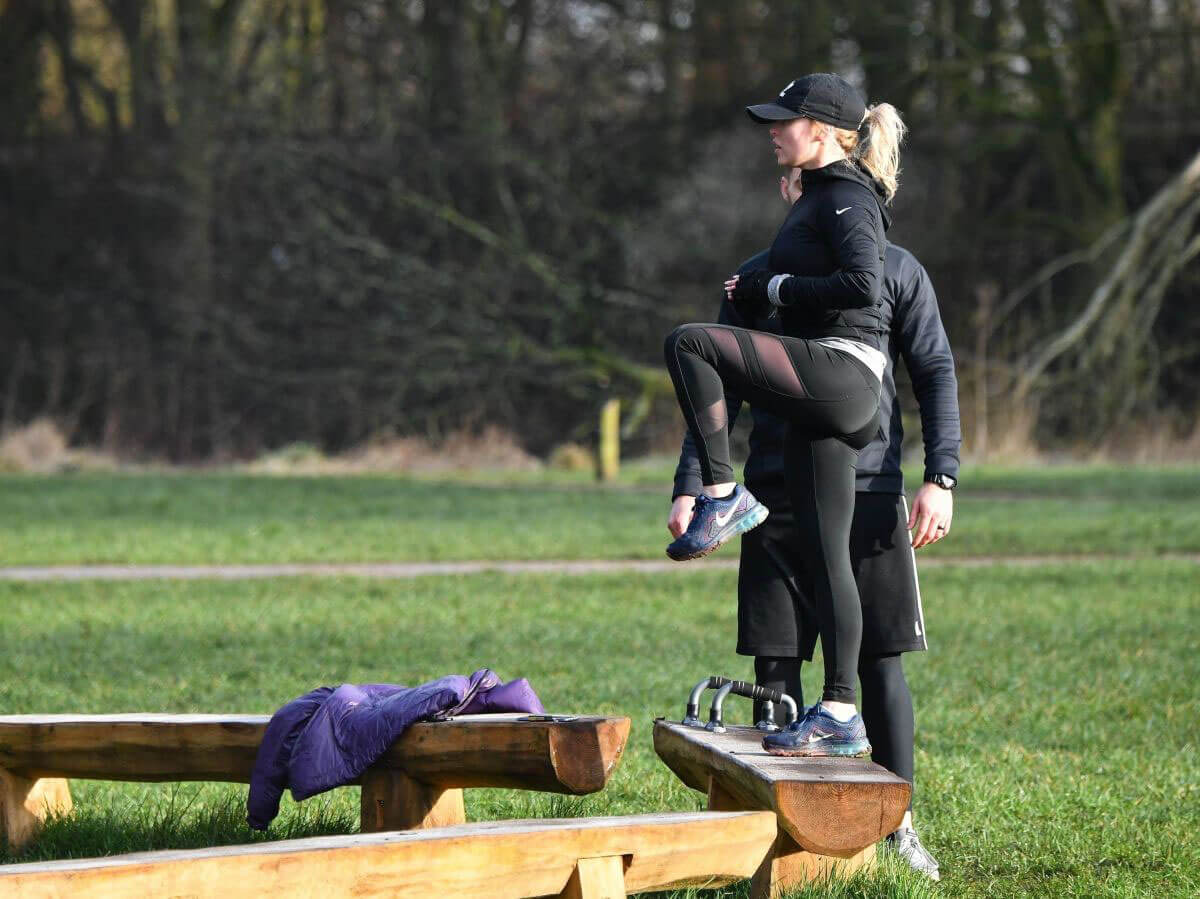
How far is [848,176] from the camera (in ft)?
13.9

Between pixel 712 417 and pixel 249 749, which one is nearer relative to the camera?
pixel 712 417

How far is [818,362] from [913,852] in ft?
4.07

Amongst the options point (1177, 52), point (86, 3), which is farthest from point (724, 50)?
point (86, 3)

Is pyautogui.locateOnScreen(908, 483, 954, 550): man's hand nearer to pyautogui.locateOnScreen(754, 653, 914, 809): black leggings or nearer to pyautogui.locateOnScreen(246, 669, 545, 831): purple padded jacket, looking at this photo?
pyautogui.locateOnScreen(754, 653, 914, 809): black leggings

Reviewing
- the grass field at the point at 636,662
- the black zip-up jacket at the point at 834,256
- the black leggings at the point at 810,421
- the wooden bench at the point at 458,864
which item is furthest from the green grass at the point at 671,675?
the black zip-up jacket at the point at 834,256

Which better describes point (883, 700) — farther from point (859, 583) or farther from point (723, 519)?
point (723, 519)

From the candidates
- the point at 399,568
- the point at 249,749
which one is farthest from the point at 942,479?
the point at 399,568

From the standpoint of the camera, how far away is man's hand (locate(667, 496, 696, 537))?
174 inches

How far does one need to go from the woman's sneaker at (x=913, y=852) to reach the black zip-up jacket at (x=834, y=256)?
3.93 ft

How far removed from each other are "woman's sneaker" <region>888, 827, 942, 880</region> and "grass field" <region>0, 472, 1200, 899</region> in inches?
2.9

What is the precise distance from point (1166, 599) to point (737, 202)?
18.4 meters

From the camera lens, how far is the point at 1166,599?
1043cm

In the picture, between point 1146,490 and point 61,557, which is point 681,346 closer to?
point 61,557

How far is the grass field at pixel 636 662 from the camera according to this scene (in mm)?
4945
